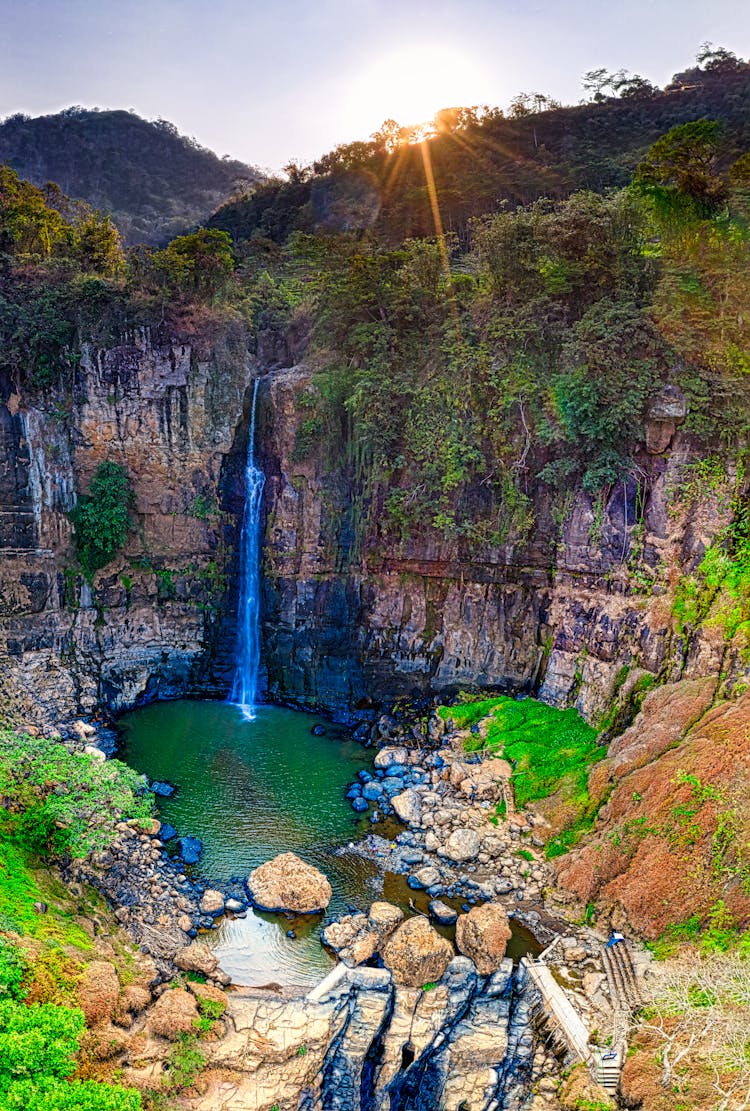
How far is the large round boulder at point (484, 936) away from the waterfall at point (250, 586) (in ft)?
43.8

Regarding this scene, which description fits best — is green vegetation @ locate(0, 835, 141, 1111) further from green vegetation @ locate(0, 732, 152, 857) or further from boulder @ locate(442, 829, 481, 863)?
boulder @ locate(442, 829, 481, 863)

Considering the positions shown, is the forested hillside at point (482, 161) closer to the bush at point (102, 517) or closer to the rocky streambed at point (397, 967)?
the bush at point (102, 517)

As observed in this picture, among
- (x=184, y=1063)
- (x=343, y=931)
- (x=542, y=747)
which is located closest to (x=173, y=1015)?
(x=184, y=1063)

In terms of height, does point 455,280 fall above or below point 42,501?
above

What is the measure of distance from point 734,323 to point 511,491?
8.05 m

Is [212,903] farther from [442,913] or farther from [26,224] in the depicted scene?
[26,224]

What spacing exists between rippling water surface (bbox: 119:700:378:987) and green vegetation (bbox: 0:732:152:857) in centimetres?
278

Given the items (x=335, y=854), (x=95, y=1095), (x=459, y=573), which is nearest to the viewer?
(x=95, y=1095)

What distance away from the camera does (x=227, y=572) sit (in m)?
26.4

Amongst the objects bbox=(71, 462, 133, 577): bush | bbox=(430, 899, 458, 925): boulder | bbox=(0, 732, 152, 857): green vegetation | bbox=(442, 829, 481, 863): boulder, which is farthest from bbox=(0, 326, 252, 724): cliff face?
bbox=(430, 899, 458, 925): boulder

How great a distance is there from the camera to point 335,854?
57.8ft

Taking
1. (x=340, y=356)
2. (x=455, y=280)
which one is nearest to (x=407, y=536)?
(x=340, y=356)

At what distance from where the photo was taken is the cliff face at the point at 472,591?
20078 mm

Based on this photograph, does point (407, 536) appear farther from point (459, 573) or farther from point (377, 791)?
point (377, 791)
